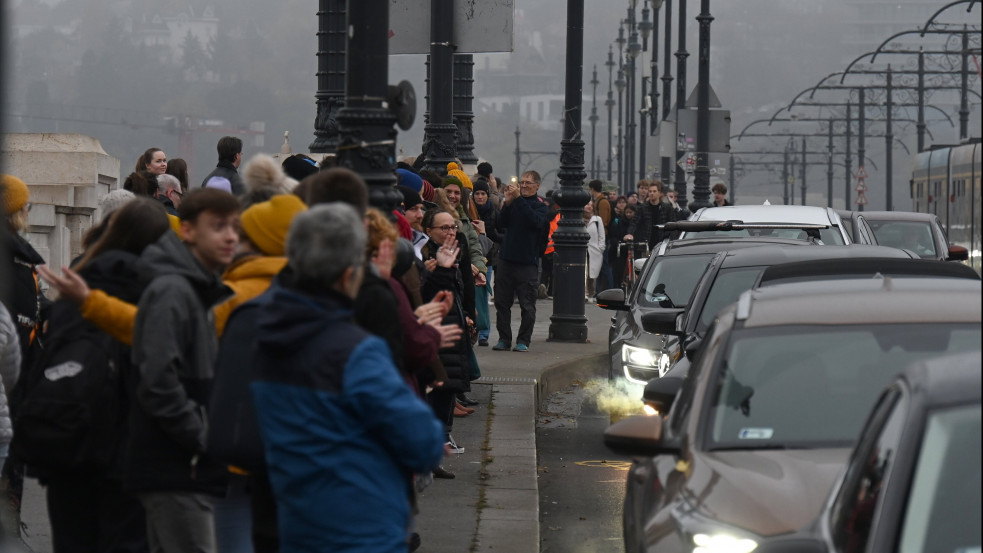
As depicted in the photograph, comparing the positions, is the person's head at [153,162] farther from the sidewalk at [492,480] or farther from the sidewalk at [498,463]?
the sidewalk at [498,463]

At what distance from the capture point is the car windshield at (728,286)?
1016cm

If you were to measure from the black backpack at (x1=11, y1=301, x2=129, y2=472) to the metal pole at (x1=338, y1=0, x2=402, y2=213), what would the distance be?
72.9 inches

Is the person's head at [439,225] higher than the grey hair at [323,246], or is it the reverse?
the grey hair at [323,246]

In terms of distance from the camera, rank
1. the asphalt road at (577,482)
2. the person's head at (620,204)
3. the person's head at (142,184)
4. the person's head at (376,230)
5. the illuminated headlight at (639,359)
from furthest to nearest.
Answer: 1. the person's head at (620,204)
2. the illuminated headlight at (639,359)
3. the person's head at (142,184)
4. the asphalt road at (577,482)
5. the person's head at (376,230)

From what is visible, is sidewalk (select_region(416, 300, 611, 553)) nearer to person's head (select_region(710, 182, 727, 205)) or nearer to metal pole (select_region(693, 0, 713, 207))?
person's head (select_region(710, 182, 727, 205))

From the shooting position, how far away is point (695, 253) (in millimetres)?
12508

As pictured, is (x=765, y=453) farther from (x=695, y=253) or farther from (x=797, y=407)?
(x=695, y=253)

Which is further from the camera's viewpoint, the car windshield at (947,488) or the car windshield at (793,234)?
the car windshield at (793,234)

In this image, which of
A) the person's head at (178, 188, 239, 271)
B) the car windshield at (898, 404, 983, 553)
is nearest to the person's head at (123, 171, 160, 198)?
the person's head at (178, 188, 239, 271)

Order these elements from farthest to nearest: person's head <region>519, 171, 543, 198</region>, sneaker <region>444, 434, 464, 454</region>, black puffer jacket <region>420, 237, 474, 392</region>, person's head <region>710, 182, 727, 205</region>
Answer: person's head <region>710, 182, 727, 205</region> → person's head <region>519, 171, 543, 198</region> → sneaker <region>444, 434, 464, 454</region> → black puffer jacket <region>420, 237, 474, 392</region>

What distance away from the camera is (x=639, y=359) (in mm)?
11523

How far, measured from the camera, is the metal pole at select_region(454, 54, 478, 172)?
2375 centimetres

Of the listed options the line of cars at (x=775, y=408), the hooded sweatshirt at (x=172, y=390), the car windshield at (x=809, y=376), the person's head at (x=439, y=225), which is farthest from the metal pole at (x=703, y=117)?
the hooded sweatshirt at (x=172, y=390)

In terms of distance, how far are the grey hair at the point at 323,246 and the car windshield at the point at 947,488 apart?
1.49m
